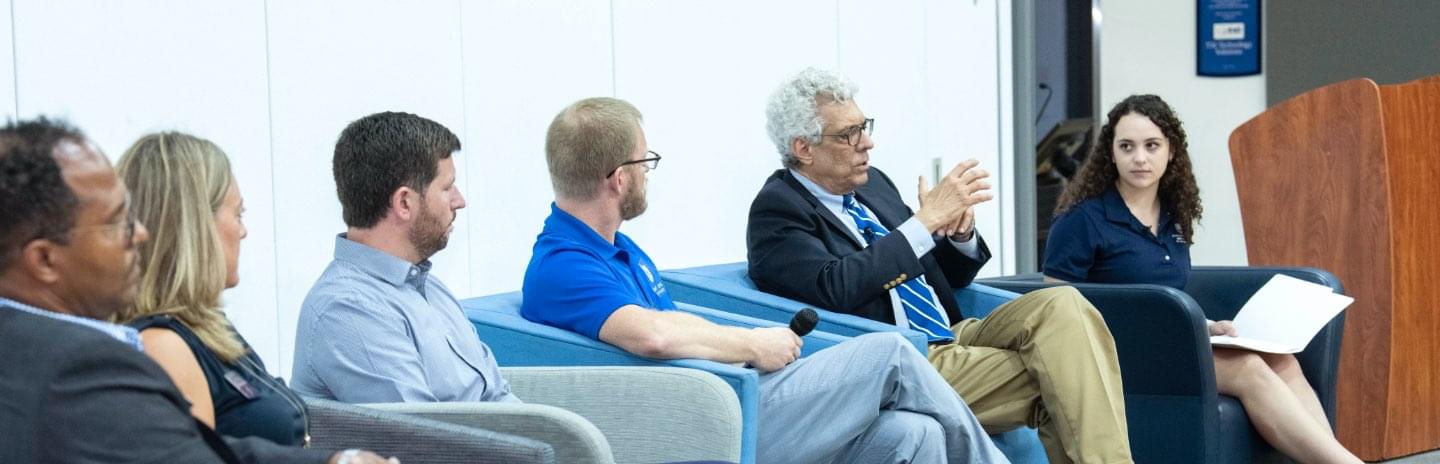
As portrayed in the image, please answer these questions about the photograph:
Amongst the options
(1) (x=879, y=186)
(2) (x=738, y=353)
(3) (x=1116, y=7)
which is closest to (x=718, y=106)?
(1) (x=879, y=186)

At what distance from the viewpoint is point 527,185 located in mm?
3627

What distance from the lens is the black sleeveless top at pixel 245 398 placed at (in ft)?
5.74

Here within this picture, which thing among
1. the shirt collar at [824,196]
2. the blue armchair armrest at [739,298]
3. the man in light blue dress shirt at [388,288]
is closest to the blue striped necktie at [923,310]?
the shirt collar at [824,196]

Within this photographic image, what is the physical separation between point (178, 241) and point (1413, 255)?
3.55m

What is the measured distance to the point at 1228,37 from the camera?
272 inches

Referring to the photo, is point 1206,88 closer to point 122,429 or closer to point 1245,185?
point 1245,185

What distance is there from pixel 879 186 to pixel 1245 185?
4.83 feet

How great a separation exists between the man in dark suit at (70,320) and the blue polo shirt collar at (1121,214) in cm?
283

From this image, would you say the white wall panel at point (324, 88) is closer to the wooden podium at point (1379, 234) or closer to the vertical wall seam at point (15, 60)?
the vertical wall seam at point (15, 60)

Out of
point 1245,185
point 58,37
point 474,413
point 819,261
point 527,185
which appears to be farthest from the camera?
point 1245,185

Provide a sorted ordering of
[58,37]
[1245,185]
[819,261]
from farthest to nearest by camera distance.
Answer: [1245,185] → [819,261] → [58,37]

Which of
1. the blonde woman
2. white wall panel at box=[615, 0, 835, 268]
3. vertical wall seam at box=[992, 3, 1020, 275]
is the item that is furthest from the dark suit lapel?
vertical wall seam at box=[992, 3, 1020, 275]

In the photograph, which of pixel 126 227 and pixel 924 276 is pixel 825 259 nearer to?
pixel 924 276

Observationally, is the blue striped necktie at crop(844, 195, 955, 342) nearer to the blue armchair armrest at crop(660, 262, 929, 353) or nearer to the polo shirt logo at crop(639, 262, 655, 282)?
the blue armchair armrest at crop(660, 262, 929, 353)
